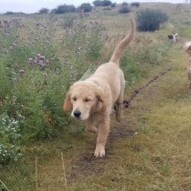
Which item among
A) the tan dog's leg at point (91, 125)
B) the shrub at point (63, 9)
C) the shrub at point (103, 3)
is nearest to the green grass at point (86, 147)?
the tan dog's leg at point (91, 125)

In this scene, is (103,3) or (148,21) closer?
(148,21)

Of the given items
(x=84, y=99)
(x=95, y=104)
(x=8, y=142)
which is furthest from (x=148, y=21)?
(x=8, y=142)

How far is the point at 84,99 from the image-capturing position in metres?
4.22

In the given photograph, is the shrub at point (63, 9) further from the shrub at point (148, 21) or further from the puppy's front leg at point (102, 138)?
the puppy's front leg at point (102, 138)

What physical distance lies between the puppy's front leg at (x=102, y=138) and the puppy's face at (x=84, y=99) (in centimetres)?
21

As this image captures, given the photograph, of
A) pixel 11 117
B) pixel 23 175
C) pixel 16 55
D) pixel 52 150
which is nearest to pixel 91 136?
pixel 52 150

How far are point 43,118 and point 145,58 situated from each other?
7020 mm

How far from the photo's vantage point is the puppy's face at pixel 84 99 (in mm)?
4129

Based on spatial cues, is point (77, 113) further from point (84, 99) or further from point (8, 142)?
point (8, 142)

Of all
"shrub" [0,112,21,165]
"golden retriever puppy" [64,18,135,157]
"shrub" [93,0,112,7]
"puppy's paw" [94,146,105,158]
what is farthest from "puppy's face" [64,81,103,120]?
"shrub" [93,0,112,7]

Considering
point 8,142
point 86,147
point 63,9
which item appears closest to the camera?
point 8,142

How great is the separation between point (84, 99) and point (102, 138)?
1.70 ft

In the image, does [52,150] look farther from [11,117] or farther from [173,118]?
[173,118]

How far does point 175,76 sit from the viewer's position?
9.26 metres
